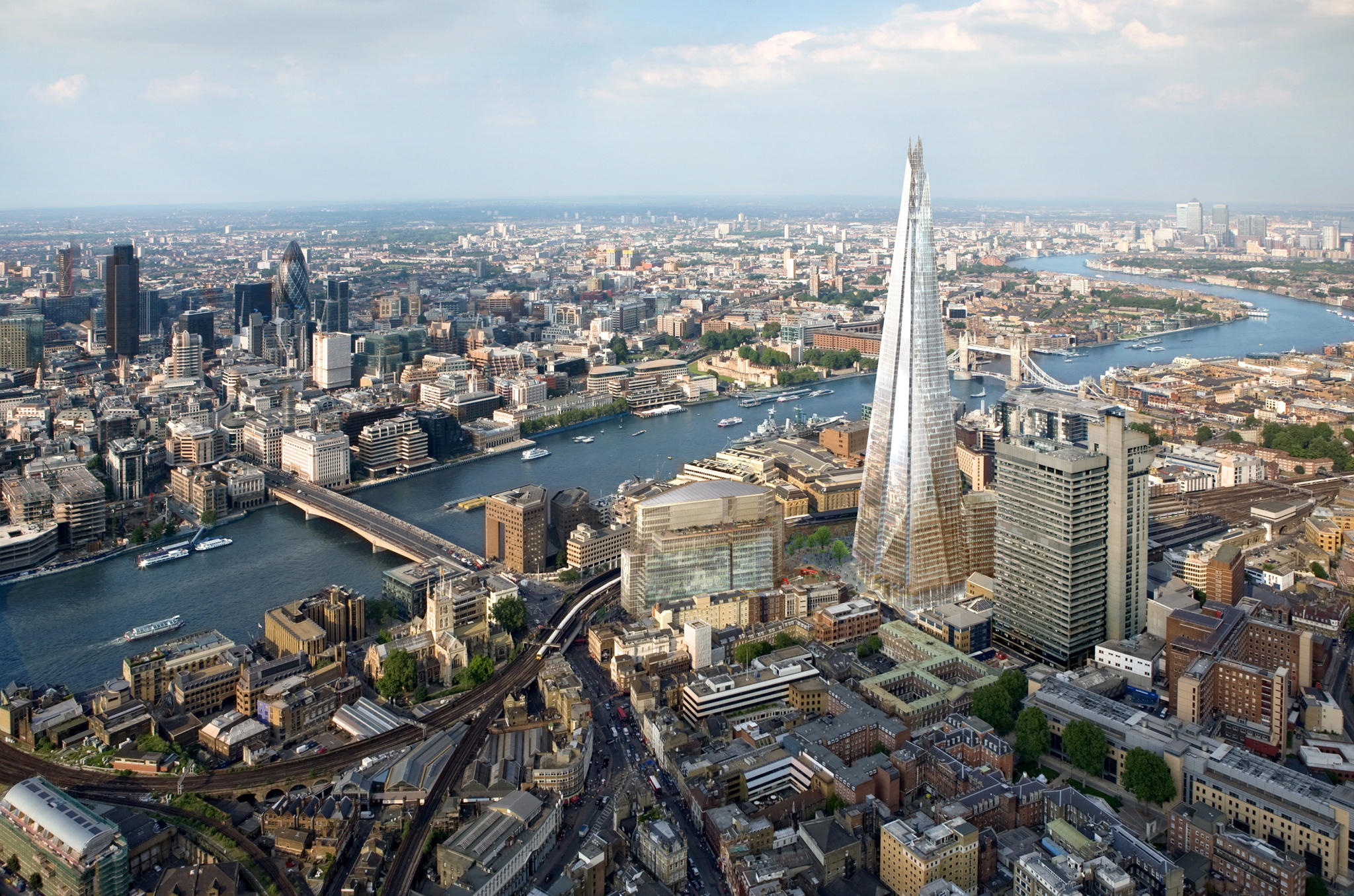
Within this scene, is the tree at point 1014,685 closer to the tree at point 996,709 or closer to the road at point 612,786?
the tree at point 996,709

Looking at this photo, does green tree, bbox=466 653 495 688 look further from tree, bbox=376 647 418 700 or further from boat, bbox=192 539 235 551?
boat, bbox=192 539 235 551

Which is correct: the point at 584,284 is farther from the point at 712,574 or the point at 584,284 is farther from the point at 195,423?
the point at 712,574

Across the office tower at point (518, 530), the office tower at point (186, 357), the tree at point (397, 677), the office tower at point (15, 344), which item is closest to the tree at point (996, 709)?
the tree at point (397, 677)

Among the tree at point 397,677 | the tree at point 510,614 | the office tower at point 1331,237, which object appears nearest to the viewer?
the tree at point 397,677

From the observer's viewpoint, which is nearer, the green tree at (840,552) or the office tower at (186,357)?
the green tree at (840,552)

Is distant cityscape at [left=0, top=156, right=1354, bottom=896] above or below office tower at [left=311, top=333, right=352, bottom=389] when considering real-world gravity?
below

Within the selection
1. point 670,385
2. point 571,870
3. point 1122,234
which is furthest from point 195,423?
point 1122,234

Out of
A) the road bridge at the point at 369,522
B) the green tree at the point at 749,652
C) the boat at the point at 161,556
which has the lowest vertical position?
the green tree at the point at 749,652

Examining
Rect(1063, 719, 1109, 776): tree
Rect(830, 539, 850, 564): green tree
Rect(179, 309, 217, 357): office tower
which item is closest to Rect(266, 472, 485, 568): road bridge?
Rect(830, 539, 850, 564): green tree
